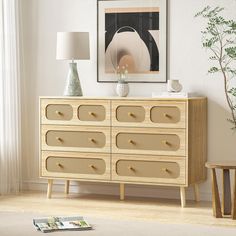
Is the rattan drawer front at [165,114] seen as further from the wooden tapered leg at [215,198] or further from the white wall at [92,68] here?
the wooden tapered leg at [215,198]

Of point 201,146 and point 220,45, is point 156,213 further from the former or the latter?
point 220,45

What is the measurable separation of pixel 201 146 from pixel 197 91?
0.49 metres

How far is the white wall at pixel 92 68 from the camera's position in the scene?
6.59 m

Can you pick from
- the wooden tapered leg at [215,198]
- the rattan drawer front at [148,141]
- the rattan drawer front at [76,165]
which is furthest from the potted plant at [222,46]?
the rattan drawer front at [76,165]

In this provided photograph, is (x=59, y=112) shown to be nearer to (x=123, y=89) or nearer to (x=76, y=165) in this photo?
(x=76, y=165)

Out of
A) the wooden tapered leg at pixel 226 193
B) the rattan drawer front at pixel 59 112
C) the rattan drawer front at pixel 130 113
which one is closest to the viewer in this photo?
the wooden tapered leg at pixel 226 193

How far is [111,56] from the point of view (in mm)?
6906

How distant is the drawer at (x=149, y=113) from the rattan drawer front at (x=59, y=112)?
41 centimetres

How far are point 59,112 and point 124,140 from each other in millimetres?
641

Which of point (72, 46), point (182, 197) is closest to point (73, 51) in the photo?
point (72, 46)

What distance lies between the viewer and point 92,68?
7.01 metres

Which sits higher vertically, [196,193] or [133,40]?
[133,40]

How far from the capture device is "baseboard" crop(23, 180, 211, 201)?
22.1 ft

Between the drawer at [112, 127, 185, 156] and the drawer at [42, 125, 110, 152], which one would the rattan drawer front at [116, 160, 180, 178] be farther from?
the drawer at [42, 125, 110, 152]
